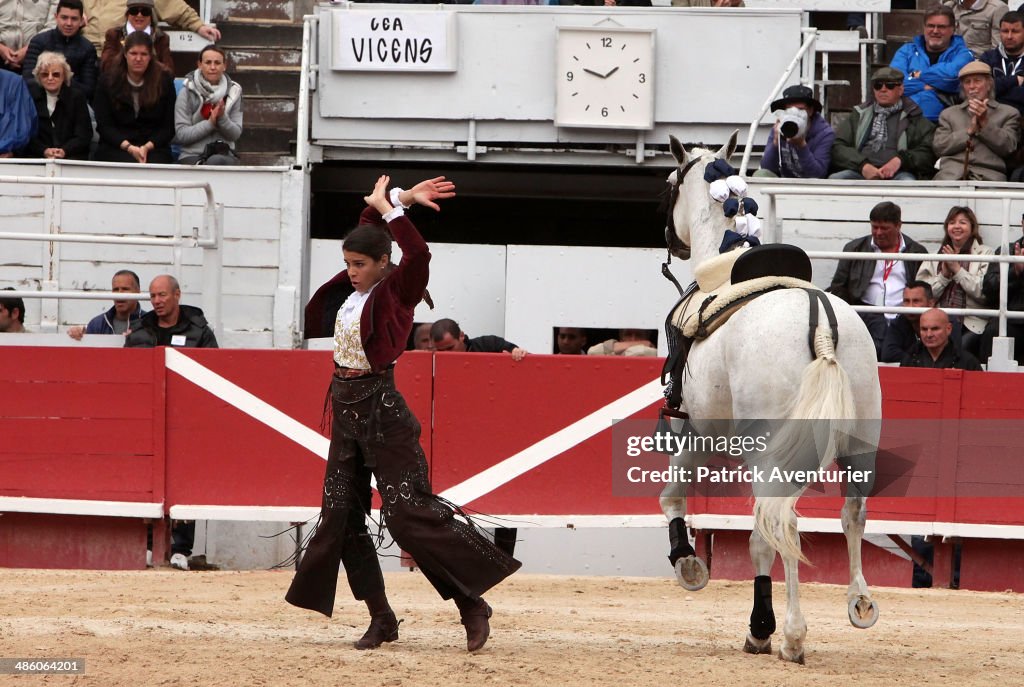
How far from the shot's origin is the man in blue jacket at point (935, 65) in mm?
12703

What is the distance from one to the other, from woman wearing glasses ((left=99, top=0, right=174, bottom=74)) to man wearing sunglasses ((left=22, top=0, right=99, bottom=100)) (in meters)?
0.12

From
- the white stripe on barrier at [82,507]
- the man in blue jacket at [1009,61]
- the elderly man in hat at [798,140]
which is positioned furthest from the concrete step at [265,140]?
the man in blue jacket at [1009,61]

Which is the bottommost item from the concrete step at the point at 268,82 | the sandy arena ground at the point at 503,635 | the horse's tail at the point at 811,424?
the sandy arena ground at the point at 503,635

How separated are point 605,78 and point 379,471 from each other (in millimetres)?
7519

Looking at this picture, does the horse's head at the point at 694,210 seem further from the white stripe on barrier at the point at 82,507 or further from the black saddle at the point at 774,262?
the white stripe on barrier at the point at 82,507

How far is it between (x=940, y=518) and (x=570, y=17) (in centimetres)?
561

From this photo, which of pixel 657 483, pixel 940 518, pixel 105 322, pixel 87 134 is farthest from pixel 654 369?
pixel 87 134

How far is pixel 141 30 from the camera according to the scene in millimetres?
12539

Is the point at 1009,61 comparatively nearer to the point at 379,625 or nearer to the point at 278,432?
the point at 278,432

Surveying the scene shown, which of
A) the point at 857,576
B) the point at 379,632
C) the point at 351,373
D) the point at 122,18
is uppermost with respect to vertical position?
the point at 122,18

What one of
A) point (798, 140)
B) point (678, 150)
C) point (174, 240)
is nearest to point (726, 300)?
point (678, 150)

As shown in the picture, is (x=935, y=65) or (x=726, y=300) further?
(x=935, y=65)

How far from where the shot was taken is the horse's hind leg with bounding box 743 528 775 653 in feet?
21.2

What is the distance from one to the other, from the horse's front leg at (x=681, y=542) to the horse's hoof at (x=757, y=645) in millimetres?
331
